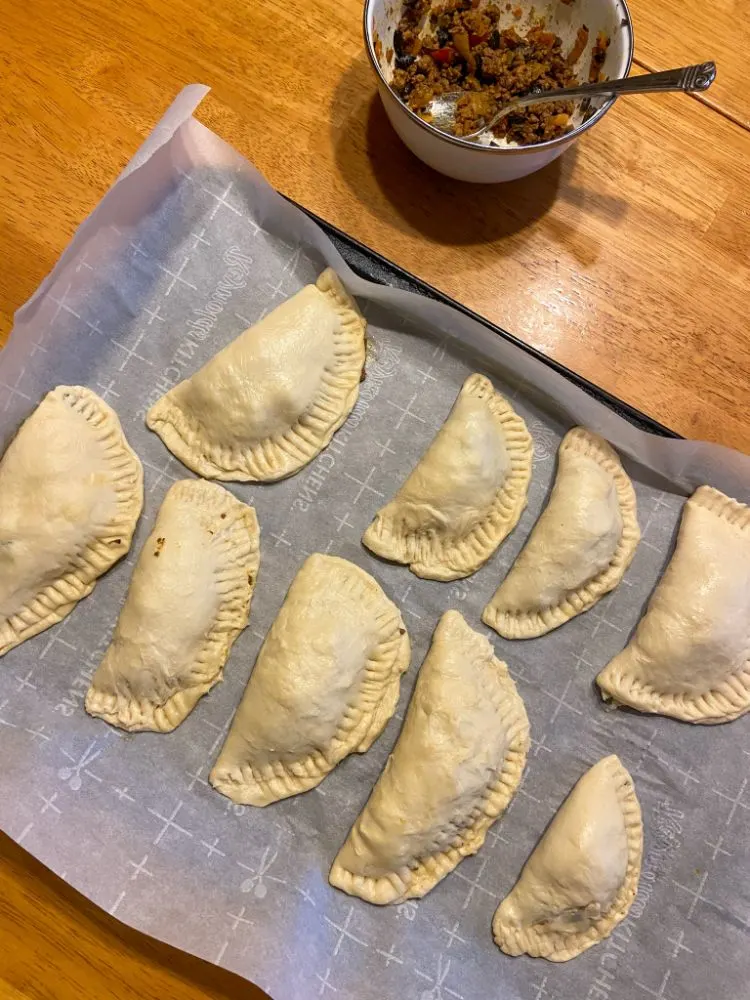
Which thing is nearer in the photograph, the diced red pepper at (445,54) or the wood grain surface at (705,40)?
the diced red pepper at (445,54)

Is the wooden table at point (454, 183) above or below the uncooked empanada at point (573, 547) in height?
above

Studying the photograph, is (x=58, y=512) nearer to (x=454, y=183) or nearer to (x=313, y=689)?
(x=313, y=689)

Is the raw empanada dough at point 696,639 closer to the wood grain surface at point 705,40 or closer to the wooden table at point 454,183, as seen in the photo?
the wooden table at point 454,183

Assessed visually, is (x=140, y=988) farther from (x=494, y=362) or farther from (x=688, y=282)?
(x=688, y=282)

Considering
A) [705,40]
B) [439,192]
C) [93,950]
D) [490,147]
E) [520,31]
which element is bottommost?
[93,950]

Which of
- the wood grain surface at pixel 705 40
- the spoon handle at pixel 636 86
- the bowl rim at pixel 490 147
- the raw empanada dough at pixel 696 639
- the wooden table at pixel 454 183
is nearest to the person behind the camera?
the spoon handle at pixel 636 86

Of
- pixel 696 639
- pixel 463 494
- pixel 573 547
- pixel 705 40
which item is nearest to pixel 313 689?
pixel 463 494

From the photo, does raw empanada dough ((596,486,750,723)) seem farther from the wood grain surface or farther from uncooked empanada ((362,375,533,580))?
the wood grain surface

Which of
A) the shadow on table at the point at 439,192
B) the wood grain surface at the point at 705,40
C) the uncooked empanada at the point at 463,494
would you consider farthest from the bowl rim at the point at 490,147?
the uncooked empanada at the point at 463,494
